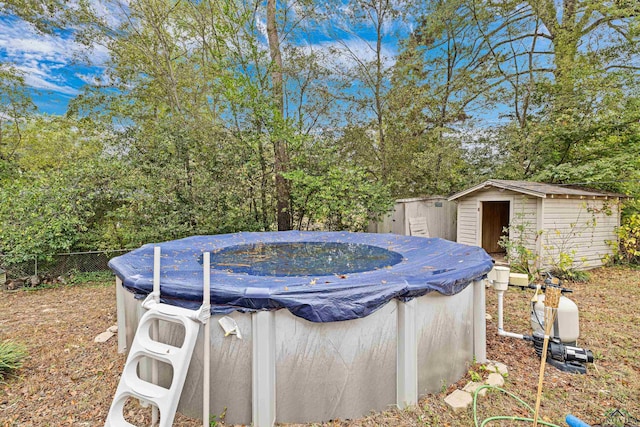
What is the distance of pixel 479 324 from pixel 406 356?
97 cm

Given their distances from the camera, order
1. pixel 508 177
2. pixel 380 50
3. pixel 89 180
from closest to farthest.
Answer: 1. pixel 89 180
2. pixel 508 177
3. pixel 380 50

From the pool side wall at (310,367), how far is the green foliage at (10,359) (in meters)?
1.49

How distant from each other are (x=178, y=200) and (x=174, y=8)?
4.04 meters

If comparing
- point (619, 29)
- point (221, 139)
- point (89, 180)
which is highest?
point (619, 29)

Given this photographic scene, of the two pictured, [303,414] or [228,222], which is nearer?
[303,414]

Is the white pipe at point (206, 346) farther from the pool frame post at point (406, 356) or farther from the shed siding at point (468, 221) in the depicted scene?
the shed siding at point (468, 221)

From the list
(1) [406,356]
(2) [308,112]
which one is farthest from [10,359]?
(2) [308,112]

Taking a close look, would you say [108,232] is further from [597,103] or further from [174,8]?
[597,103]

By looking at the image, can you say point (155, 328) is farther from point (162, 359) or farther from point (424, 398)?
point (424, 398)

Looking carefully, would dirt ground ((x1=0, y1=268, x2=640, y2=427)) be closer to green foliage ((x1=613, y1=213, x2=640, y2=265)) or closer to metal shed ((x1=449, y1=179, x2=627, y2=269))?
metal shed ((x1=449, y1=179, x2=627, y2=269))

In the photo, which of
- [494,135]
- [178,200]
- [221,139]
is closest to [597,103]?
[494,135]

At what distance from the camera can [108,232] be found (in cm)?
543

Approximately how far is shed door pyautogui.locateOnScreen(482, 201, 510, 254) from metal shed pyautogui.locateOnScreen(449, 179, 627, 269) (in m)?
1.13

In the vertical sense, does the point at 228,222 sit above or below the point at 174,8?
below
